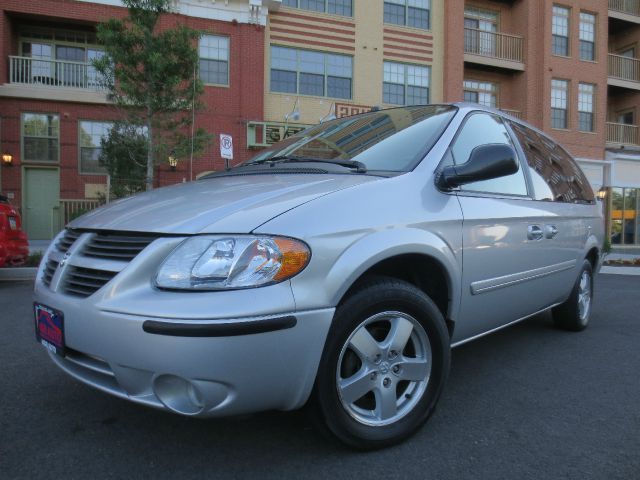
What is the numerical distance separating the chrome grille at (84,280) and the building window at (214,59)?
14.2 meters

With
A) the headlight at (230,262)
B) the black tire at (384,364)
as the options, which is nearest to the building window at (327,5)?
the black tire at (384,364)

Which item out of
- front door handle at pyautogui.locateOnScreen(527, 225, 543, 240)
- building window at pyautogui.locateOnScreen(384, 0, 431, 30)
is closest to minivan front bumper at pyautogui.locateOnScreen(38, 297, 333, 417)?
front door handle at pyautogui.locateOnScreen(527, 225, 543, 240)

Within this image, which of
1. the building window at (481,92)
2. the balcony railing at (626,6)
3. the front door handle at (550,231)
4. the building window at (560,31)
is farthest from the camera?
the balcony railing at (626,6)

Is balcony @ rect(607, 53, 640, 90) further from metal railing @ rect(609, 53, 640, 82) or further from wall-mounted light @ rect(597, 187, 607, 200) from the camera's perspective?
wall-mounted light @ rect(597, 187, 607, 200)

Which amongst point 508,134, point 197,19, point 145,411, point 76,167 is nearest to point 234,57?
point 197,19

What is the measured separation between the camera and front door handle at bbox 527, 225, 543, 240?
3.07 m

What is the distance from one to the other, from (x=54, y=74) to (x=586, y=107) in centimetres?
1997

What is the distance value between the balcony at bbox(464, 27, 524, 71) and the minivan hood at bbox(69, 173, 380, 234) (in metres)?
18.0

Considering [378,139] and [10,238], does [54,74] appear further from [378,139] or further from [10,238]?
[378,139]

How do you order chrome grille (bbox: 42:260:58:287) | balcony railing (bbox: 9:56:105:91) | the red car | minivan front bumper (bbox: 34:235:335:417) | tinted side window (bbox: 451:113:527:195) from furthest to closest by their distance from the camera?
balcony railing (bbox: 9:56:105:91) → the red car → tinted side window (bbox: 451:113:527:195) → chrome grille (bbox: 42:260:58:287) → minivan front bumper (bbox: 34:235:335:417)

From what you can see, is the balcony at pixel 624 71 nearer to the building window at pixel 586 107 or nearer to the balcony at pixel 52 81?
the building window at pixel 586 107

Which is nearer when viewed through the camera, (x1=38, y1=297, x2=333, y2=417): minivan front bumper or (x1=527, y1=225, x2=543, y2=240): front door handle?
(x1=38, y1=297, x2=333, y2=417): minivan front bumper

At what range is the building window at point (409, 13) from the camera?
1723 cm

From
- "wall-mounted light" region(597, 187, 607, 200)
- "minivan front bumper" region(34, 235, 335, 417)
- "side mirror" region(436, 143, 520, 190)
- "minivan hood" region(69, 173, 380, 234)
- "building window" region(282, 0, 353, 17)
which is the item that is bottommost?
"minivan front bumper" region(34, 235, 335, 417)
